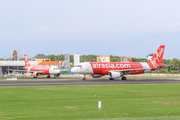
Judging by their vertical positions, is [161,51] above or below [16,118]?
above

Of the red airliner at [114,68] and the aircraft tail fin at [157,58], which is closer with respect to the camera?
the red airliner at [114,68]

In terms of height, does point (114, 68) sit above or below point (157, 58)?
below

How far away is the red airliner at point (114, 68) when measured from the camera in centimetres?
6712

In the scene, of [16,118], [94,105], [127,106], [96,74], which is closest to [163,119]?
[127,106]

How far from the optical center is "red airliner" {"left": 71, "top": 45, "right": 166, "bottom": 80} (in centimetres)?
6712

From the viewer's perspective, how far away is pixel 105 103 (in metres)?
28.3

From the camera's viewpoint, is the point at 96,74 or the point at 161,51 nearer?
the point at 96,74

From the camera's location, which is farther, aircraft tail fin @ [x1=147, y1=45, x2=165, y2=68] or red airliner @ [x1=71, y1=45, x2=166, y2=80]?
aircraft tail fin @ [x1=147, y1=45, x2=165, y2=68]

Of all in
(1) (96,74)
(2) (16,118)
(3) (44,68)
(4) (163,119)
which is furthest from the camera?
(3) (44,68)

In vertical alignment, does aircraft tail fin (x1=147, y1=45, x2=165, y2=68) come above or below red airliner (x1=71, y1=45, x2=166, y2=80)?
above

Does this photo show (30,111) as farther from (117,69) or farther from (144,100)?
(117,69)

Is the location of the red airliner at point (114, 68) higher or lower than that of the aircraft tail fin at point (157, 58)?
lower

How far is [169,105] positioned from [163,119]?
8.80m

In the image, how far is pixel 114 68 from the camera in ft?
232
